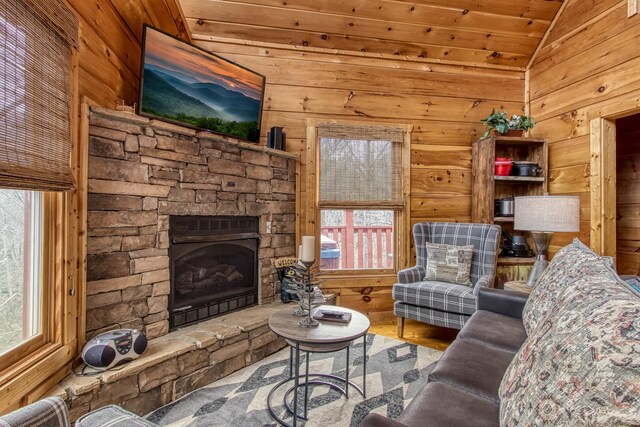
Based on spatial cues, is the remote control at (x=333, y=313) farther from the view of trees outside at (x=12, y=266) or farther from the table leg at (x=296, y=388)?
the view of trees outside at (x=12, y=266)

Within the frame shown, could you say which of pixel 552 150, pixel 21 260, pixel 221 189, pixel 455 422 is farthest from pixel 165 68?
pixel 552 150

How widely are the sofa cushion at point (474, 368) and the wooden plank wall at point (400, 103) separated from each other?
1.92 meters

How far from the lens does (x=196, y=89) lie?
2.51m

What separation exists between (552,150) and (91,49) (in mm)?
4039

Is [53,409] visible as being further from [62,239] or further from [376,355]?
[376,355]

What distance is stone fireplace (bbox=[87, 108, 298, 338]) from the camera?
1965mm

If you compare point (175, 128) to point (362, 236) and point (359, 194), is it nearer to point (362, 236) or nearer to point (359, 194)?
point (359, 194)

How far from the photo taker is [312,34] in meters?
3.32

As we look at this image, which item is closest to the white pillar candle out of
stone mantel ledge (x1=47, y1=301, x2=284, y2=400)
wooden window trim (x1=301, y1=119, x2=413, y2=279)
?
stone mantel ledge (x1=47, y1=301, x2=284, y2=400)

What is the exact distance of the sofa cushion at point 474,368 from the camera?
4.27ft

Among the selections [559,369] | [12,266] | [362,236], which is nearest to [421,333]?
[362,236]

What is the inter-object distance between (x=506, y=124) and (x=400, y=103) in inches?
43.0

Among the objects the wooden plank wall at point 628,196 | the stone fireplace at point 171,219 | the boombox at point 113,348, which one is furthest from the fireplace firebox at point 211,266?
the wooden plank wall at point 628,196

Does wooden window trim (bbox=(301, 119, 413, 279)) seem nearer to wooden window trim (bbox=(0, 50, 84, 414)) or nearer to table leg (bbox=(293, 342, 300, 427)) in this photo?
table leg (bbox=(293, 342, 300, 427))
